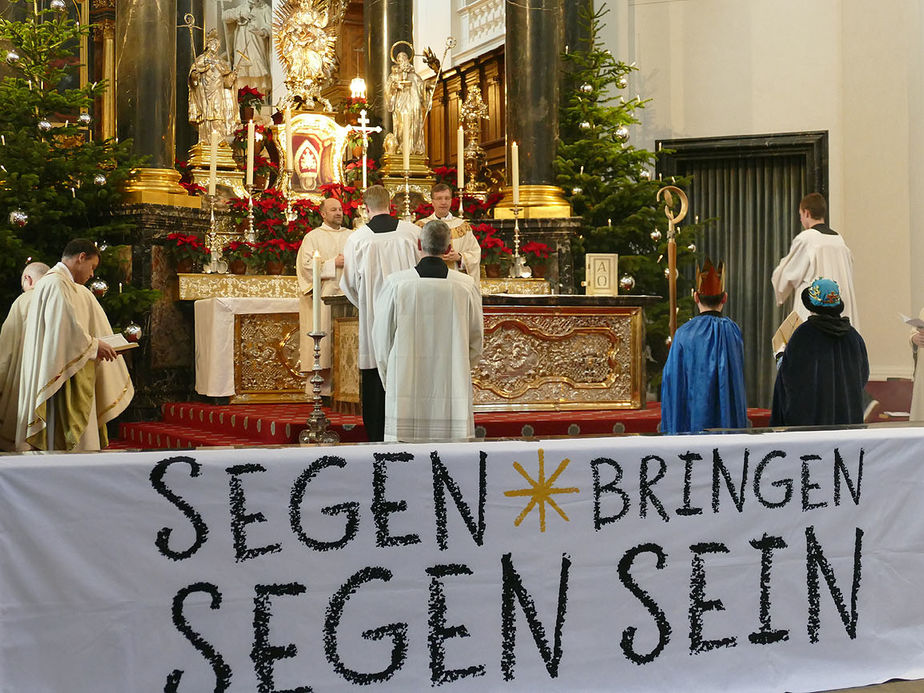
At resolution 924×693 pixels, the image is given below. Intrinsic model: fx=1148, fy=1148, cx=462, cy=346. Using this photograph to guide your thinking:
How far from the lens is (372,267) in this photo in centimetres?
711

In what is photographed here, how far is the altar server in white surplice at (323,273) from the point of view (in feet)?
30.9

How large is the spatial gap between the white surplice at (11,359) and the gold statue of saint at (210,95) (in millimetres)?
5676

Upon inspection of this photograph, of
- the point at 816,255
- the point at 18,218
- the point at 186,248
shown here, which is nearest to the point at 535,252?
the point at 816,255

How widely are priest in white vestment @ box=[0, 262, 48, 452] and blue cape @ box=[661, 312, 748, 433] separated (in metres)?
3.91

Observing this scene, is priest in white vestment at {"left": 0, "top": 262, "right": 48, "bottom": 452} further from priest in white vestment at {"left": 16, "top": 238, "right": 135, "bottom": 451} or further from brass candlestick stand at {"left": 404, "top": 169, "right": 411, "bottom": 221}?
brass candlestick stand at {"left": 404, "top": 169, "right": 411, "bottom": 221}

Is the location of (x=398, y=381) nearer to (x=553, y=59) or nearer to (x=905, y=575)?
(x=905, y=575)

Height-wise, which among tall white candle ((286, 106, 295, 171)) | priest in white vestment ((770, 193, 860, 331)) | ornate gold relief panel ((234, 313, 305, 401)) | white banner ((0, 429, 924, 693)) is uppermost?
tall white candle ((286, 106, 295, 171))

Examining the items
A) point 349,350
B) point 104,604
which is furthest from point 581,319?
point 104,604

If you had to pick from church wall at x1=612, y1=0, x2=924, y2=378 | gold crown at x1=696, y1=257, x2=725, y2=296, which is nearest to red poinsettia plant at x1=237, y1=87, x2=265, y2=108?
church wall at x1=612, y1=0, x2=924, y2=378

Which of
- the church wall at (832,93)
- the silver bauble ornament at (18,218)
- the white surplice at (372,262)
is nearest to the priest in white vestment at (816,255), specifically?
the white surplice at (372,262)

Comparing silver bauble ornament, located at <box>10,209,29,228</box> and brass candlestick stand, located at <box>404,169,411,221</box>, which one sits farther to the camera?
brass candlestick stand, located at <box>404,169,411,221</box>

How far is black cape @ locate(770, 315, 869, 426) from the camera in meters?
5.63

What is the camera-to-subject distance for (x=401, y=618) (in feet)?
12.4

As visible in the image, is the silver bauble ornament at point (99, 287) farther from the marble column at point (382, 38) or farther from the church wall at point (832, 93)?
the church wall at point (832, 93)
